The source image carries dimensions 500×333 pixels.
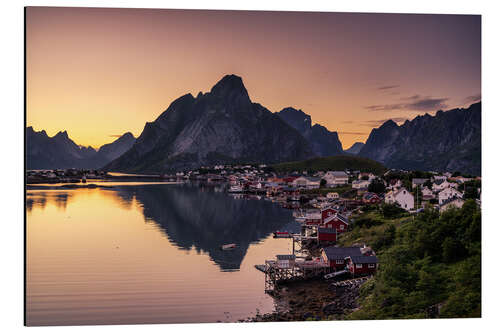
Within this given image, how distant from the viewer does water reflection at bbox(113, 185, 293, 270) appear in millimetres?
22569

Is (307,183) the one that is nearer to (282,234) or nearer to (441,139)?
(282,234)

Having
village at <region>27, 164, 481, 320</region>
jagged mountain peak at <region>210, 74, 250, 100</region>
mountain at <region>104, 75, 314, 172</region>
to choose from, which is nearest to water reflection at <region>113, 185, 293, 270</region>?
village at <region>27, 164, 481, 320</region>

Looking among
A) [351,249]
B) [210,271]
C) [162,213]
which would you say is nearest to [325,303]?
[351,249]

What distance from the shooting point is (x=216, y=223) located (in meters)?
32.6

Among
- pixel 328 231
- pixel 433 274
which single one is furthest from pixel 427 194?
pixel 433 274

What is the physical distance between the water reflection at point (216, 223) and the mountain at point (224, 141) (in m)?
111

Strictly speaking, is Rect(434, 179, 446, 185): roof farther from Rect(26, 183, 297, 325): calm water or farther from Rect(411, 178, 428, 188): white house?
Rect(26, 183, 297, 325): calm water

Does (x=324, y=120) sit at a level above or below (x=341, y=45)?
below

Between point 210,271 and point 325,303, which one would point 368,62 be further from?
point 210,271

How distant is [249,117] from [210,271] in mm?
165276

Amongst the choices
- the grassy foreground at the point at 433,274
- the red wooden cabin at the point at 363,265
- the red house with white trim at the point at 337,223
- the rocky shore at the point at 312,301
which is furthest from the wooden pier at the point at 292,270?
the red house with white trim at the point at 337,223

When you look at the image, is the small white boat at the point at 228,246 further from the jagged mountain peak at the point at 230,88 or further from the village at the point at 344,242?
the jagged mountain peak at the point at 230,88

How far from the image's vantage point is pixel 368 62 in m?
14.4

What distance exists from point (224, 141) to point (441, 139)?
150100mm
